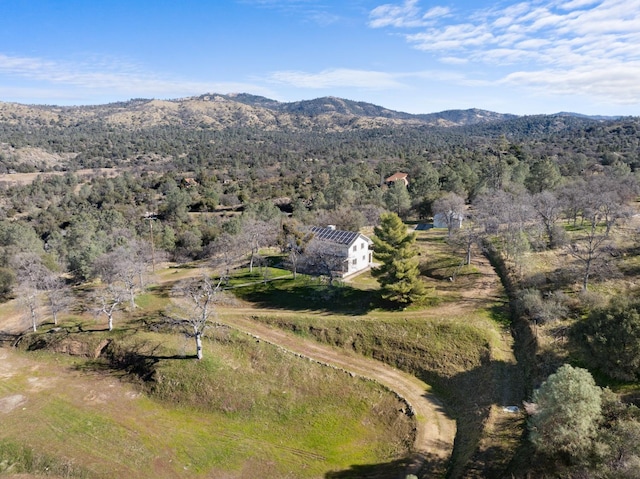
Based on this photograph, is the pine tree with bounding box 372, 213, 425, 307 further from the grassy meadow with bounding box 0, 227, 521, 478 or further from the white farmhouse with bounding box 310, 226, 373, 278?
the white farmhouse with bounding box 310, 226, 373, 278

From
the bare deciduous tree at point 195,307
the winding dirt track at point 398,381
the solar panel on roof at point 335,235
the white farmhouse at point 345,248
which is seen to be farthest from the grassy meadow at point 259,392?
the solar panel on roof at point 335,235

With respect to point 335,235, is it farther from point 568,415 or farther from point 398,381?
point 568,415

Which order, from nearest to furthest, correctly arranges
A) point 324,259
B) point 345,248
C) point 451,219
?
1. point 324,259
2. point 345,248
3. point 451,219

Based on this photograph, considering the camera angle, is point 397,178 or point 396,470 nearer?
point 396,470

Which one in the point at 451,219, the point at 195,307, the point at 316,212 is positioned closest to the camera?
the point at 195,307

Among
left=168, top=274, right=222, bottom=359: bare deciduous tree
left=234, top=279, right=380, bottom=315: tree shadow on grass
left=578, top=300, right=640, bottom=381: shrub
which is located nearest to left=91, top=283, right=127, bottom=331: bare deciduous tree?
left=168, top=274, right=222, bottom=359: bare deciduous tree

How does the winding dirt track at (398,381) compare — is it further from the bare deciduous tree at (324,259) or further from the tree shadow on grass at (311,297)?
the bare deciduous tree at (324,259)

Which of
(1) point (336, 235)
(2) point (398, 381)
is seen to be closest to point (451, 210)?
(1) point (336, 235)

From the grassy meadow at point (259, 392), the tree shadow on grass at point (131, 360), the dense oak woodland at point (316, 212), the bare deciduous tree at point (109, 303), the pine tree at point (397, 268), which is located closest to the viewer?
the grassy meadow at point (259, 392)
